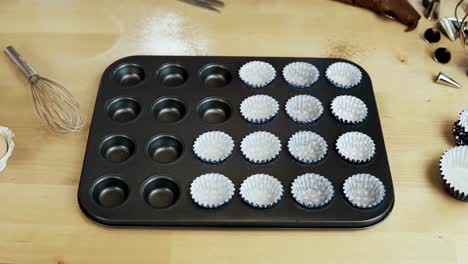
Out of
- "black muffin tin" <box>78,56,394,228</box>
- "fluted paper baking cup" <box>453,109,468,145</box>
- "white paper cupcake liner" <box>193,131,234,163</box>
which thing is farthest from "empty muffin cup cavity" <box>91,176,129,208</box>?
"fluted paper baking cup" <box>453,109,468,145</box>

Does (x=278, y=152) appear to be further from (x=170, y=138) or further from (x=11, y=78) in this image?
(x=11, y=78)

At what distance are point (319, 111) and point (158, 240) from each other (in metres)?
0.30

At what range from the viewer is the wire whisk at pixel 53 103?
30.9 inches

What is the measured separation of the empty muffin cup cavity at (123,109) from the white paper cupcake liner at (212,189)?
0.55 ft

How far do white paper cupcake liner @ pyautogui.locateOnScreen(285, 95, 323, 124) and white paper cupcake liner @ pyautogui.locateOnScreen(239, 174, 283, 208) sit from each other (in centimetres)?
12

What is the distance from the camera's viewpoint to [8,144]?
74 cm

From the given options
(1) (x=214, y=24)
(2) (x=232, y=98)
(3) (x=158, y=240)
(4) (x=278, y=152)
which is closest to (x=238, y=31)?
(1) (x=214, y=24)

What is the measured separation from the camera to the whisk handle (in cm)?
83

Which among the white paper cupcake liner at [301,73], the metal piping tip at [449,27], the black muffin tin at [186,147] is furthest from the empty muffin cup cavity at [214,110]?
the metal piping tip at [449,27]

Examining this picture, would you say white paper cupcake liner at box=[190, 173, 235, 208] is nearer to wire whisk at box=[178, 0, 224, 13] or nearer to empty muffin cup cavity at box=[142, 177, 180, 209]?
empty muffin cup cavity at box=[142, 177, 180, 209]

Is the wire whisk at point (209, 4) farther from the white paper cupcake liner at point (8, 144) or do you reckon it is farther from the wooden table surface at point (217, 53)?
the white paper cupcake liner at point (8, 144)

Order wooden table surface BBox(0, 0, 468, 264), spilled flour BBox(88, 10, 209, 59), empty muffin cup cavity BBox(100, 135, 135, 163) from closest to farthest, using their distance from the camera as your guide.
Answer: wooden table surface BBox(0, 0, 468, 264)
empty muffin cup cavity BBox(100, 135, 135, 163)
spilled flour BBox(88, 10, 209, 59)

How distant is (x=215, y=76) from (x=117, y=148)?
0.20m

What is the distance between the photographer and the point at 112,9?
970 mm
